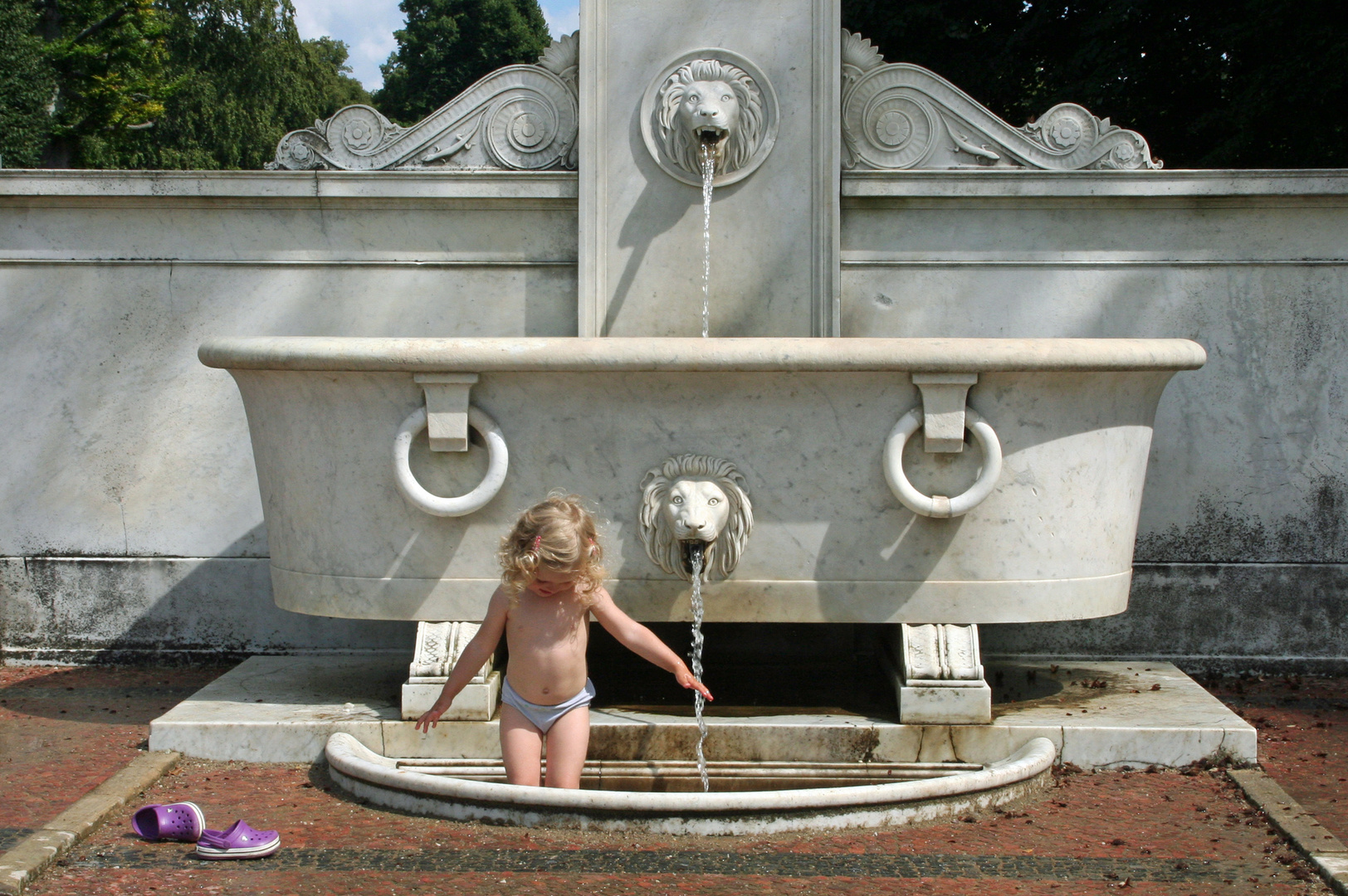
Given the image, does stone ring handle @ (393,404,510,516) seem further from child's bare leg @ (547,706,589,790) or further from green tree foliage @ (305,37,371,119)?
green tree foliage @ (305,37,371,119)

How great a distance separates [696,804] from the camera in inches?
118

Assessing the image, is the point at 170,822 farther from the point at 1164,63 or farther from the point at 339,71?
the point at 339,71

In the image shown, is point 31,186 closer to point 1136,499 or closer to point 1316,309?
point 1136,499

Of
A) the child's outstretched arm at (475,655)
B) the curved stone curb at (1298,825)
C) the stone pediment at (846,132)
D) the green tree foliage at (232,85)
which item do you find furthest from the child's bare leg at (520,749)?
the green tree foliage at (232,85)

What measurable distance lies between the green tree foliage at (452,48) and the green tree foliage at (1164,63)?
63.4ft

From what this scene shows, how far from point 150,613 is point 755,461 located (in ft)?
9.45

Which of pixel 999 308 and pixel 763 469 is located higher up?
pixel 999 308

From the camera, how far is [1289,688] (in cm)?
469

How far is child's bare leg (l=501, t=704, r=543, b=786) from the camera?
3148mm

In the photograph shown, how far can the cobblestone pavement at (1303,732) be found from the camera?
3.38 m

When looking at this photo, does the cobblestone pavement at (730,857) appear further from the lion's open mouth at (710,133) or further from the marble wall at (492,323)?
the lion's open mouth at (710,133)

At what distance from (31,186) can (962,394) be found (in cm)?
380

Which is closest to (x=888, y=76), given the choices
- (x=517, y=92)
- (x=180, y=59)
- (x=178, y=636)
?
(x=517, y=92)

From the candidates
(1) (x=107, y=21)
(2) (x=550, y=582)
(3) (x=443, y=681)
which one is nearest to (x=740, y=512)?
(2) (x=550, y=582)
